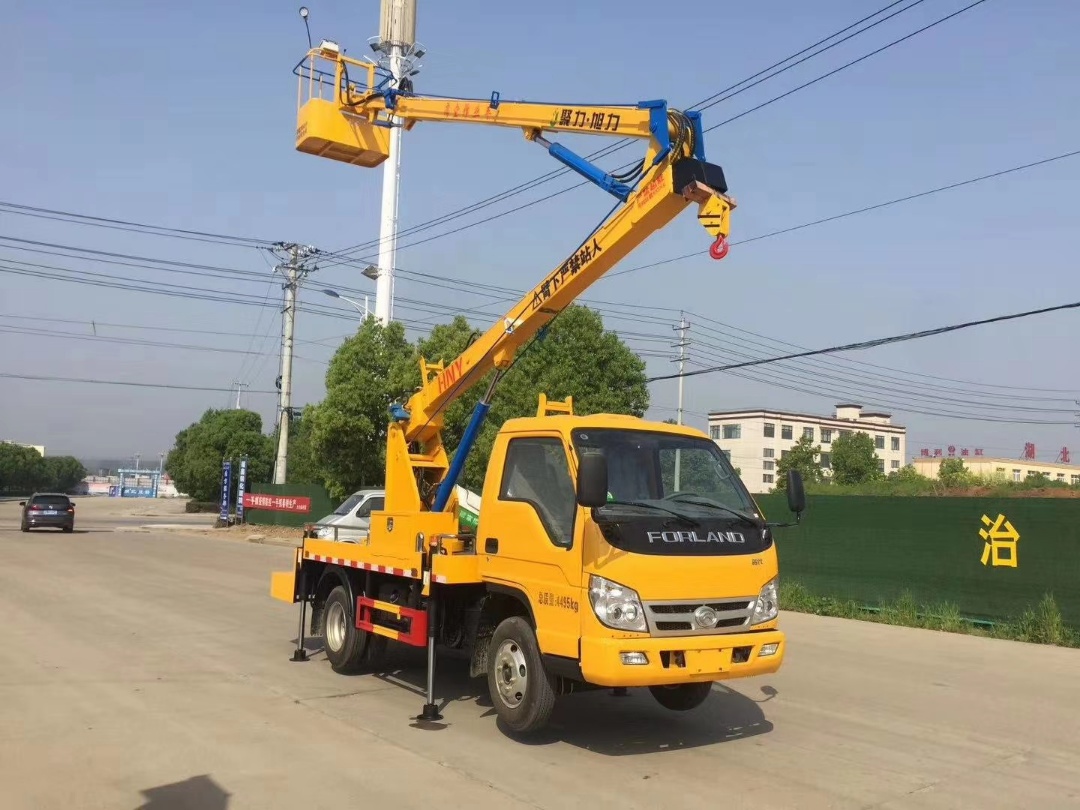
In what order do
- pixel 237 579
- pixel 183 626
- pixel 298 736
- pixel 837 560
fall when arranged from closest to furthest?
pixel 298 736 < pixel 183 626 < pixel 837 560 < pixel 237 579

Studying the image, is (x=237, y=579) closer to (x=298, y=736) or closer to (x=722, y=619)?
(x=298, y=736)

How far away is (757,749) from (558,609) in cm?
194

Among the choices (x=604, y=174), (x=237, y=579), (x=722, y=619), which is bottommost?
(x=237, y=579)

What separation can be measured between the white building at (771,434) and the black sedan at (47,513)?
79116 millimetres

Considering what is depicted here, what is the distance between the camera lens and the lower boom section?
6.10 m

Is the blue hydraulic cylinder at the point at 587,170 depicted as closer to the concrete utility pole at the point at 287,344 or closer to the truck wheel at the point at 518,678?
the truck wheel at the point at 518,678

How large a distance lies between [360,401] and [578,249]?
23.1 metres

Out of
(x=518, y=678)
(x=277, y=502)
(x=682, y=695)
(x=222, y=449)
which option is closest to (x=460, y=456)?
(x=518, y=678)

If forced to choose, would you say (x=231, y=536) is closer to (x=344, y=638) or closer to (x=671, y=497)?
(x=344, y=638)

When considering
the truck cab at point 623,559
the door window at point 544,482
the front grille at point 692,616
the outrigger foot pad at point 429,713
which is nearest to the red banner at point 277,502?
the outrigger foot pad at point 429,713

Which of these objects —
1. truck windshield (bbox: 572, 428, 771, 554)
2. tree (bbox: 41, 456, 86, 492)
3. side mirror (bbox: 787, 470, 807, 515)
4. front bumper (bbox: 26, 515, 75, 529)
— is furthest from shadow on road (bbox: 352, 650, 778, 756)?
tree (bbox: 41, 456, 86, 492)

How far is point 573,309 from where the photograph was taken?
27672mm

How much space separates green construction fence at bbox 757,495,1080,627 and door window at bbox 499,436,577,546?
952cm

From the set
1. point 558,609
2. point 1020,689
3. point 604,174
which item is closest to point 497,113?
point 604,174
